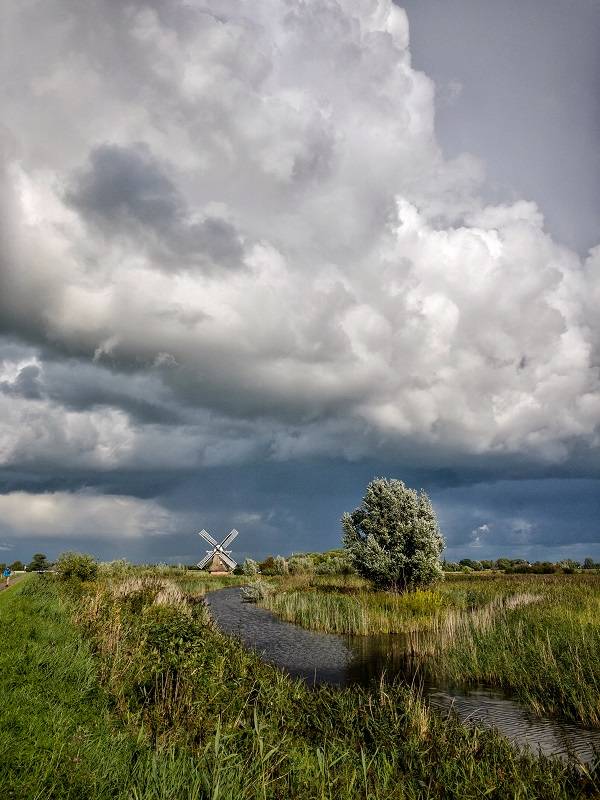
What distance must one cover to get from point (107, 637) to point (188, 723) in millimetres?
7050

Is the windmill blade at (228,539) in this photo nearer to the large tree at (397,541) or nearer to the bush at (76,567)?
the bush at (76,567)

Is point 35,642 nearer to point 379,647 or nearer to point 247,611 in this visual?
point 379,647

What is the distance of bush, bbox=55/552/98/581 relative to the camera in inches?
1650

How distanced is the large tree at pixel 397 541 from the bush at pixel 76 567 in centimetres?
2155

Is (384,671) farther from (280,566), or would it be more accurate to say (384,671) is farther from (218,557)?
(218,557)

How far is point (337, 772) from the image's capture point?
8.12m

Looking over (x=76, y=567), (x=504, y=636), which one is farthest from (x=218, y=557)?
(x=504, y=636)

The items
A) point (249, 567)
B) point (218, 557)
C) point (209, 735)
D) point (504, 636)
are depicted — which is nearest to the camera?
point (209, 735)

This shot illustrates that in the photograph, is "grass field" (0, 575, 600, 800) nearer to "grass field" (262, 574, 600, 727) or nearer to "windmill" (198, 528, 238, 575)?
"grass field" (262, 574, 600, 727)

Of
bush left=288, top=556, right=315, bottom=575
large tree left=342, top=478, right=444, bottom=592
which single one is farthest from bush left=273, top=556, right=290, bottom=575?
large tree left=342, top=478, right=444, bottom=592

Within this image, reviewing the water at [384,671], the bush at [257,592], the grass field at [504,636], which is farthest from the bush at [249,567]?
the grass field at [504,636]

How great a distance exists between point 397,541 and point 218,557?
5204cm

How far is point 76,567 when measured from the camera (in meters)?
42.2

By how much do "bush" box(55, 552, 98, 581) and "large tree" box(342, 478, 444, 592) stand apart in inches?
848
